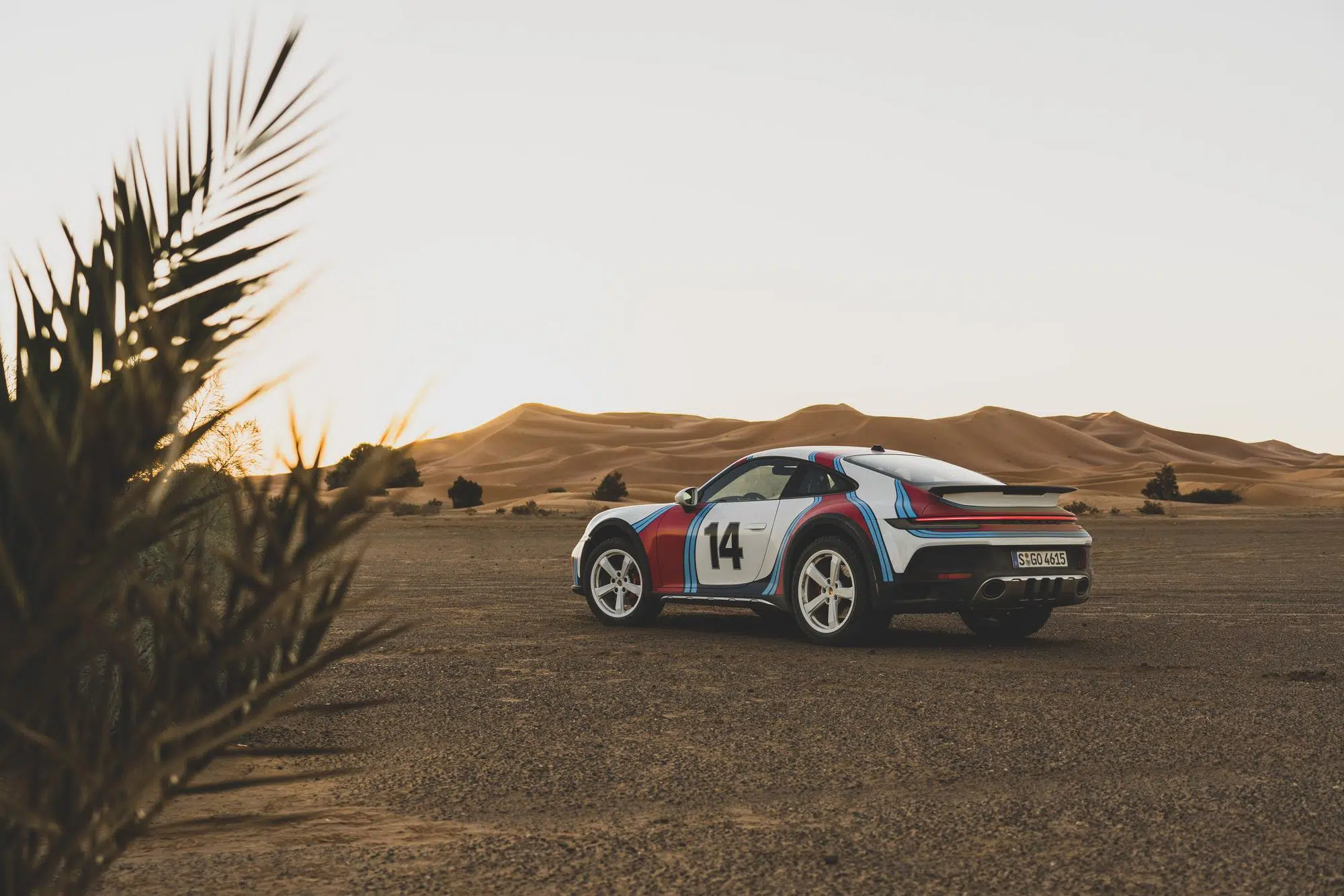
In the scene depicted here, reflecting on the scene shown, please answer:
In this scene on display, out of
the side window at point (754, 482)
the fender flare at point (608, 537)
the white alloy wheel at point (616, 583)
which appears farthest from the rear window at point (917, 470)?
the white alloy wheel at point (616, 583)

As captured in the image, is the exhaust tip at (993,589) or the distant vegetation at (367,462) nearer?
the distant vegetation at (367,462)

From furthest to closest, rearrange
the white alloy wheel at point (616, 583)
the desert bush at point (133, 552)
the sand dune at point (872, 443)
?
the sand dune at point (872, 443)
the white alloy wheel at point (616, 583)
the desert bush at point (133, 552)

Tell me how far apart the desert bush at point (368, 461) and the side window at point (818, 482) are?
8666 mm

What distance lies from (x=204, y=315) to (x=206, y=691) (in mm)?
570

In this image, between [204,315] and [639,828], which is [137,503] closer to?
[204,315]

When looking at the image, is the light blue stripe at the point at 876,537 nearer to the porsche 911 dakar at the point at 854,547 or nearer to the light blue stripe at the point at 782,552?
the porsche 911 dakar at the point at 854,547

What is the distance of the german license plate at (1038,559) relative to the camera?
988cm

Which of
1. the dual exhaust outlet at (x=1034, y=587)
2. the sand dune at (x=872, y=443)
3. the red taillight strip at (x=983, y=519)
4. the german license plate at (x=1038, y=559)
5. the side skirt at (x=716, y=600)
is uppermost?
the sand dune at (x=872, y=443)

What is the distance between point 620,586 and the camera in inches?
473

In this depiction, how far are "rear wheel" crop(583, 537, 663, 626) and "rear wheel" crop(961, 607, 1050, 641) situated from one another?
110 inches

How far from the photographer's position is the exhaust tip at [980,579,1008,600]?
961cm

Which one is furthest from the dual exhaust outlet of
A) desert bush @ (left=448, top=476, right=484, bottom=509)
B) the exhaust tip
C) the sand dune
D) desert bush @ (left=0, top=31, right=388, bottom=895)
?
the sand dune

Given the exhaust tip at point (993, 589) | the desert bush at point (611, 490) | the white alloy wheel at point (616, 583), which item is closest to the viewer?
the exhaust tip at point (993, 589)

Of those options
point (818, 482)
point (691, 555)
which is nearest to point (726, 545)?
point (691, 555)
